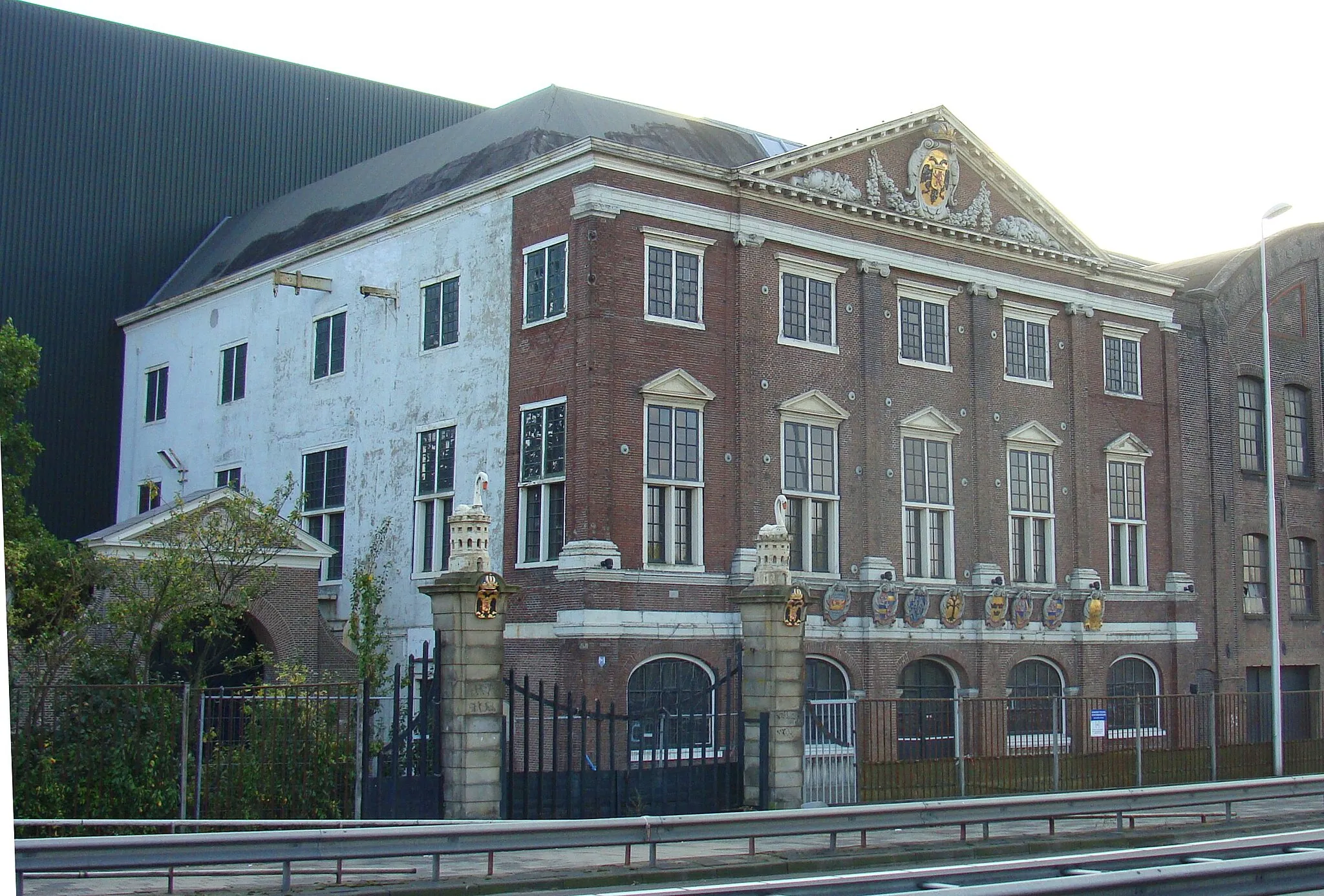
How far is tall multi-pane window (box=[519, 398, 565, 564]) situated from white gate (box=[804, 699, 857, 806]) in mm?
7027

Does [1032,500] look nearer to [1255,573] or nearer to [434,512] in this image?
[1255,573]

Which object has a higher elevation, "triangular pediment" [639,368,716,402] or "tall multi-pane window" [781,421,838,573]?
"triangular pediment" [639,368,716,402]

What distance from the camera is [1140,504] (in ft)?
137

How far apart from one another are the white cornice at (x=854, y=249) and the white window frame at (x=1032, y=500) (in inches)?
146

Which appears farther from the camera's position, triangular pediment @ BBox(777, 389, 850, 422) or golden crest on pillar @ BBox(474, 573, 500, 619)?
triangular pediment @ BBox(777, 389, 850, 422)

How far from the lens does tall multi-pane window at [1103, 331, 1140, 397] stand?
41750 mm

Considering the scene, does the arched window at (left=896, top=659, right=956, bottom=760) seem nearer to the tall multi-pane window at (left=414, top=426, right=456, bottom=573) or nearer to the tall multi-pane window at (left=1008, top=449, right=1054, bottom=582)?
the tall multi-pane window at (left=1008, top=449, right=1054, bottom=582)

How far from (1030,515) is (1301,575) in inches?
480

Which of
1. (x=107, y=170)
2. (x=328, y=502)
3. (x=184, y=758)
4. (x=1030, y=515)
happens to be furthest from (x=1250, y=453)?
(x=107, y=170)

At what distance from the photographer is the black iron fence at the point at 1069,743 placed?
29984 millimetres

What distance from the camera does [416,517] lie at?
35.5m

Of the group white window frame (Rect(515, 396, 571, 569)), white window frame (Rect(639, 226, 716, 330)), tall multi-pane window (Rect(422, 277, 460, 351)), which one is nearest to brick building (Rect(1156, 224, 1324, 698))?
white window frame (Rect(639, 226, 716, 330))

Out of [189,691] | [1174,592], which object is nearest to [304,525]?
[189,691]

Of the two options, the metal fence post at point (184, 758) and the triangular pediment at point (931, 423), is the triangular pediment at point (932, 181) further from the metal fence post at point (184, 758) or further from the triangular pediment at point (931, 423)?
the metal fence post at point (184, 758)
